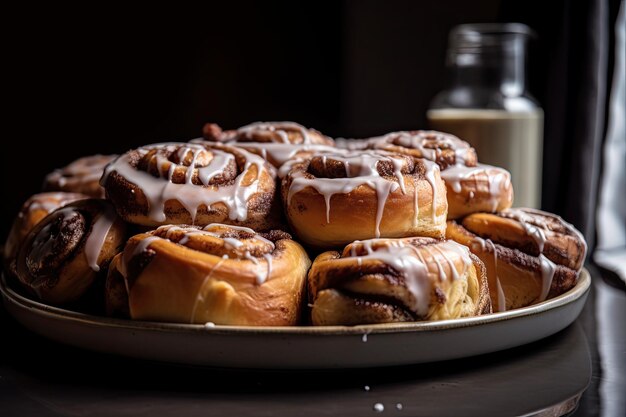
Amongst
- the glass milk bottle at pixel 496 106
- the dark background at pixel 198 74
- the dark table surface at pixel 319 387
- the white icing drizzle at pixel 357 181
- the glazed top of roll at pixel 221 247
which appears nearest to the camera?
the dark table surface at pixel 319 387

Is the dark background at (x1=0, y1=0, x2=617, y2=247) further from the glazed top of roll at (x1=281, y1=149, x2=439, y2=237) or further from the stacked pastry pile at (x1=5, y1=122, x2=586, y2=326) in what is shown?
the glazed top of roll at (x1=281, y1=149, x2=439, y2=237)

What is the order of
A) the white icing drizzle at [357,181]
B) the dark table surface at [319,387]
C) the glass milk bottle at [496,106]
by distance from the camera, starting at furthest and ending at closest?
the glass milk bottle at [496,106]
the white icing drizzle at [357,181]
the dark table surface at [319,387]

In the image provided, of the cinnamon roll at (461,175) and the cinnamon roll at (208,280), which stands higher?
the cinnamon roll at (461,175)

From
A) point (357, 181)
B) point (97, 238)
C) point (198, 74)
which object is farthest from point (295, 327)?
point (198, 74)

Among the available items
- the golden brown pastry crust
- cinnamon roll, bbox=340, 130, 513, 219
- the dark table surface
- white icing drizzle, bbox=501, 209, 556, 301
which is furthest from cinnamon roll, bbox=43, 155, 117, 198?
white icing drizzle, bbox=501, 209, 556, 301

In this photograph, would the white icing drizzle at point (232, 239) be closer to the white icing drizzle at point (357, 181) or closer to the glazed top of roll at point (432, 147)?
the white icing drizzle at point (357, 181)

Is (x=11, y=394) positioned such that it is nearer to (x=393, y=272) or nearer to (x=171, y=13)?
(x=393, y=272)

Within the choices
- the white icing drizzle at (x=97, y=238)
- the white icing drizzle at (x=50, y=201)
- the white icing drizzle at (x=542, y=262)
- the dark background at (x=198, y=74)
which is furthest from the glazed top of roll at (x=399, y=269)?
the dark background at (x=198, y=74)

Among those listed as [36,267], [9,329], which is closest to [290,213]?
[36,267]
